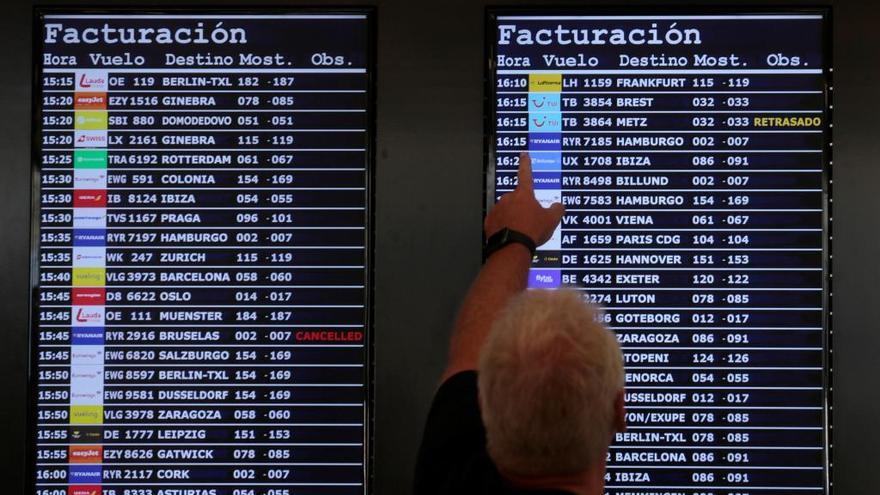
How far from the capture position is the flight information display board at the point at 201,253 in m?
2.30

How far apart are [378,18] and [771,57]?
926 millimetres

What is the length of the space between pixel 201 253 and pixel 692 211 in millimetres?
1155

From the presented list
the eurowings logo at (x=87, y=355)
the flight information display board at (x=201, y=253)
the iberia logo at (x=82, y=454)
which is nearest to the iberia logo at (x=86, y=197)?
the flight information display board at (x=201, y=253)

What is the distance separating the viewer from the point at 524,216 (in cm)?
184

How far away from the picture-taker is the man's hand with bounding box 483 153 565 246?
1.83m

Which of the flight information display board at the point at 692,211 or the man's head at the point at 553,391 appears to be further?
the flight information display board at the point at 692,211

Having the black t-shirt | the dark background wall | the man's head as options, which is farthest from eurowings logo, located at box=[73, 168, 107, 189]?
the man's head

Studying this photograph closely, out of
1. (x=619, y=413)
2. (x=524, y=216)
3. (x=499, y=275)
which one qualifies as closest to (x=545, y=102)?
(x=524, y=216)

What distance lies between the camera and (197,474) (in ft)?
7.54

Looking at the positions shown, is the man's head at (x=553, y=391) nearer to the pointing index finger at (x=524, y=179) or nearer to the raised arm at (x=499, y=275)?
the raised arm at (x=499, y=275)

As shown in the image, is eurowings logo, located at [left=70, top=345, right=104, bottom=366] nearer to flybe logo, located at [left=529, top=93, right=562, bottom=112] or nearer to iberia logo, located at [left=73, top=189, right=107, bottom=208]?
iberia logo, located at [left=73, top=189, right=107, bottom=208]

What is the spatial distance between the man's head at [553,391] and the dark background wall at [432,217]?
3.41ft
